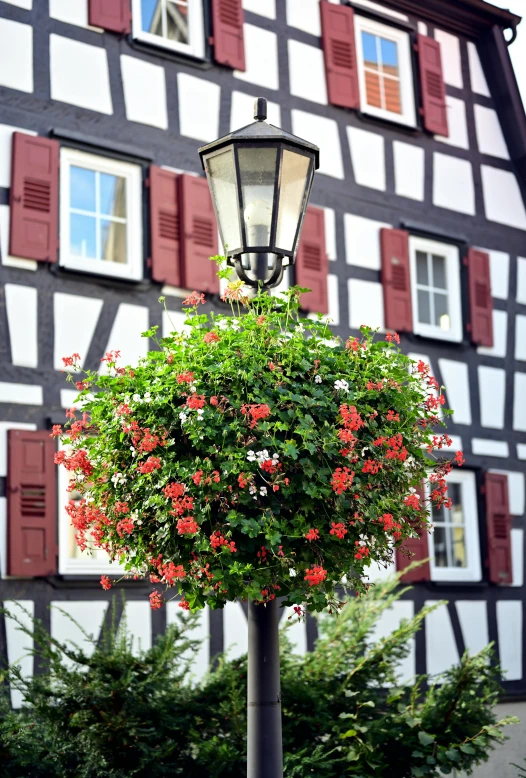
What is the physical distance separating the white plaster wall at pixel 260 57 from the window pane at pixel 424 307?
98.0 inches

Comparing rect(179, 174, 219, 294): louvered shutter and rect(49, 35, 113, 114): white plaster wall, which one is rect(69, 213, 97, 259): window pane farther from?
rect(49, 35, 113, 114): white plaster wall

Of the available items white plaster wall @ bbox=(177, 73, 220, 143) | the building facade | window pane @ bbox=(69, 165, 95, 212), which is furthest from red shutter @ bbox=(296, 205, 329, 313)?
window pane @ bbox=(69, 165, 95, 212)

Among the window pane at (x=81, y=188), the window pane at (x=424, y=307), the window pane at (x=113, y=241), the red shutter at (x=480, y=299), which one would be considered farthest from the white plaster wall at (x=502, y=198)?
the window pane at (x=81, y=188)

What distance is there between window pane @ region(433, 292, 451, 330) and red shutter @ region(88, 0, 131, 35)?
13.2 feet

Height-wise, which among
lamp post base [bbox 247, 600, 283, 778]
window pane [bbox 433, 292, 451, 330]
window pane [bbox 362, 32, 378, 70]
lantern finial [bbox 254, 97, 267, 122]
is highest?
window pane [bbox 362, 32, 378, 70]

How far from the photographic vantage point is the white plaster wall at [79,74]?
891 centimetres

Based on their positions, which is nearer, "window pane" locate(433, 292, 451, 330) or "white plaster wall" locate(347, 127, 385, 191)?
"white plaster wall" locate(347, 127, 385, 191)

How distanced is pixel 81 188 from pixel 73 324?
1202mm

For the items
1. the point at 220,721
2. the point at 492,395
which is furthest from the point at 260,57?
the point at 220,721

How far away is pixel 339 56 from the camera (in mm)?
10914

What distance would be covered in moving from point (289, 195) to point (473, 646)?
7368mm

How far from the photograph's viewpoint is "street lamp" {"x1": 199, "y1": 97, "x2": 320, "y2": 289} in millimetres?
4238

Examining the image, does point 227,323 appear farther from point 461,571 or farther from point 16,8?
point 461,571

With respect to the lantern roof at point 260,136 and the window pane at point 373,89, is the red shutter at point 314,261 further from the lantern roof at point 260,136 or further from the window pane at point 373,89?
the lantern roof at point 260,136
